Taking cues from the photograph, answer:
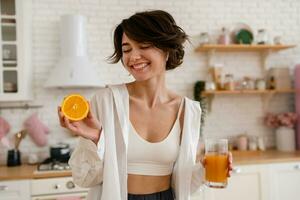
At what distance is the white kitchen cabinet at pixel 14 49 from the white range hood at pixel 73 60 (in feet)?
0.83

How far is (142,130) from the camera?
4.17 ft

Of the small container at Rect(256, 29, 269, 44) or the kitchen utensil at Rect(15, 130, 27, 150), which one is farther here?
the small container at Rect(256, 29, 269, 44)

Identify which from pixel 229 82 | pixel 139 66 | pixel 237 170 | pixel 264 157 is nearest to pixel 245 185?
pixel 237 170

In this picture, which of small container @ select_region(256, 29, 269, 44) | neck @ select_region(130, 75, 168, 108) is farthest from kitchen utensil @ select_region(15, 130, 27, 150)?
small container @ select_region(256, 29, 269, 44)

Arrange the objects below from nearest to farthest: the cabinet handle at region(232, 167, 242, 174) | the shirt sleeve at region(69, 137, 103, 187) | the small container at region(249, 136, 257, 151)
→ the shirt sleeve at region(69, 137, 103, 187) < the cabinet handle at region(232, 167, 242, 174) < the small container at region(249, 136, 257, 151)

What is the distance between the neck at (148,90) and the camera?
1341mm

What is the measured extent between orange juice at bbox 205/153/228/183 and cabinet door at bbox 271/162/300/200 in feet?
6.14

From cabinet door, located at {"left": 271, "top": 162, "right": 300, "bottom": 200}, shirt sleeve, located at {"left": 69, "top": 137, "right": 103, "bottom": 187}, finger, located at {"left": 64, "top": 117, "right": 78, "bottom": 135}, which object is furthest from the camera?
cabinet door, located at {"left": 271, "top": 162, "right": 300, "bottom": 200}

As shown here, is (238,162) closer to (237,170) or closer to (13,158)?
(237,170)

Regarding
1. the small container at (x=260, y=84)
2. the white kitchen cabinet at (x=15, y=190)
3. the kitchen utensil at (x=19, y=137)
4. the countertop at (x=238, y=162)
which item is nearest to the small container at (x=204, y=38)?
the small container at (x=260, y=84)

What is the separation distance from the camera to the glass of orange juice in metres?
1.24

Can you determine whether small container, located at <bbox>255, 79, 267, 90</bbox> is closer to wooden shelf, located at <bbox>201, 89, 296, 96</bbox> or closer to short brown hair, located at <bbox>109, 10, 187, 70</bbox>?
wooden shelf, located at <bbox>201, 89, 296, 96</bbox>

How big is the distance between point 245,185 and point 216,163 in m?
1.82

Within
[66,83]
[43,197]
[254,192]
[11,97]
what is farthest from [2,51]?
[254,192]
